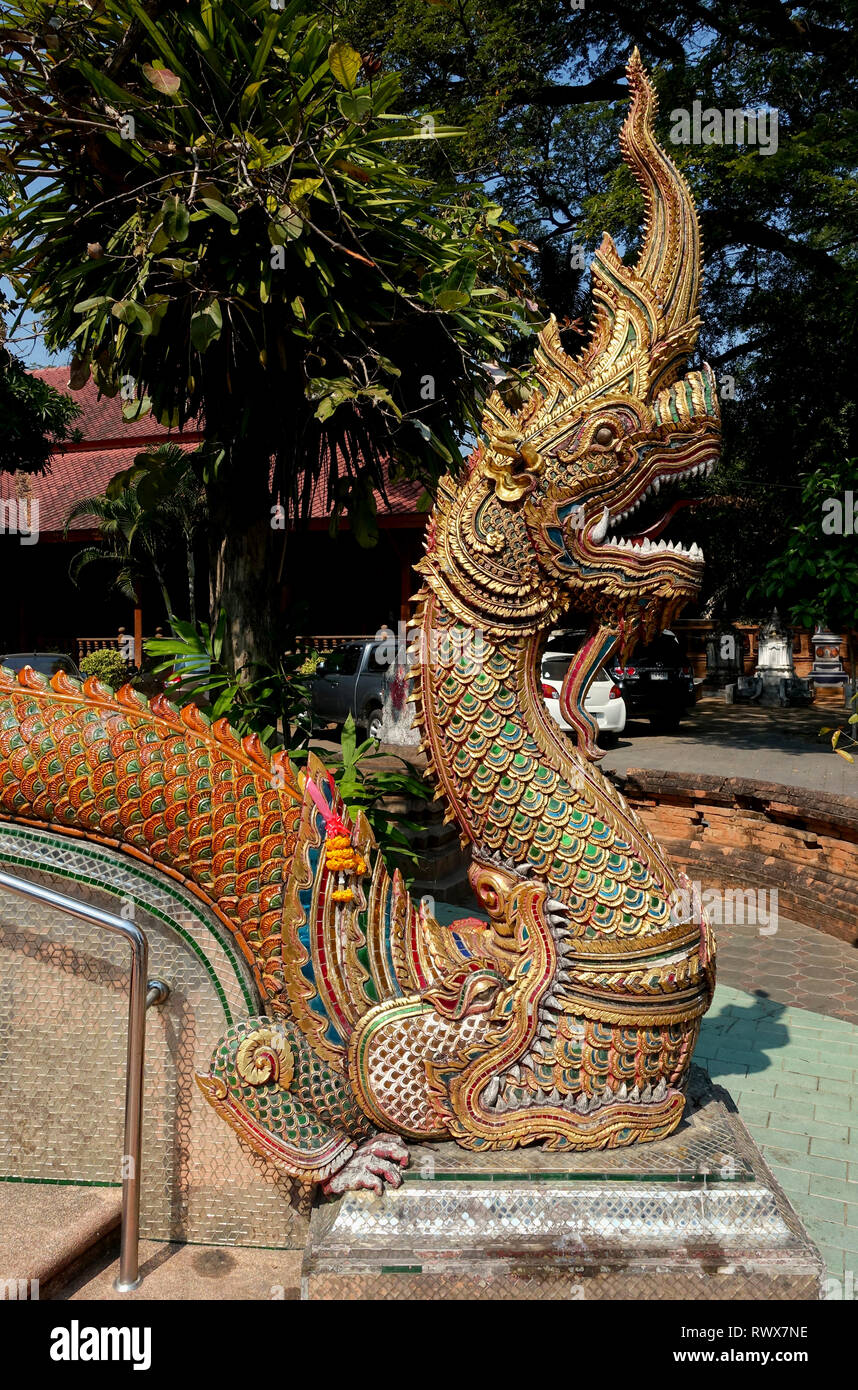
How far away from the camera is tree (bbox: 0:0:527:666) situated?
11.9 feet

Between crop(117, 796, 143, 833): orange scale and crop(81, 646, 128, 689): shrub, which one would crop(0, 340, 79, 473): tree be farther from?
crop(117, 796, 143, 833): orange scale

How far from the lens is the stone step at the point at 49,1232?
2.33 metres

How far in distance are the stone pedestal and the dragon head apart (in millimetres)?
1529

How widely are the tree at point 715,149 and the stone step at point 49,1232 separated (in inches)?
421

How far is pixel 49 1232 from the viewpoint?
2.48 metres

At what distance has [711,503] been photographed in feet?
70.1

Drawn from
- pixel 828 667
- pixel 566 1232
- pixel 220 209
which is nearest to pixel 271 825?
pixel 566 1232

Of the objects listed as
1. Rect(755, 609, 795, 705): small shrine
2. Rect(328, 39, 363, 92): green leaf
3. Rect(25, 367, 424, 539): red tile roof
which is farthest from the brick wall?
Rect(25, 367, 424, 539): red tile roof

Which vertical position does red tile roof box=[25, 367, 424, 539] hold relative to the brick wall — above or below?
above

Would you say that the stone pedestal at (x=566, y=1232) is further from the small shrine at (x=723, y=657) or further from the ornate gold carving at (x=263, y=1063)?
the small shrine at (x=723, y=657)

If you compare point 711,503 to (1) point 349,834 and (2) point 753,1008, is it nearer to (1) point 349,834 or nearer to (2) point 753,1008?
(2) point 753,1008

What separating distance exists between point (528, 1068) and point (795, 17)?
15571mm

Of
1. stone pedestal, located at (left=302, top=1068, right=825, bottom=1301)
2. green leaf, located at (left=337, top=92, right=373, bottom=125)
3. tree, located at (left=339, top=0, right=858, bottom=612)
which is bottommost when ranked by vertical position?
stone pedestal, located at (left=302, top=1068, right=825, bottom=1301)

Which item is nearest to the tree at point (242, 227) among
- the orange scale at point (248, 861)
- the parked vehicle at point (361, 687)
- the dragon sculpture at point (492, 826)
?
the dragon sculpture at point (492, 826)
